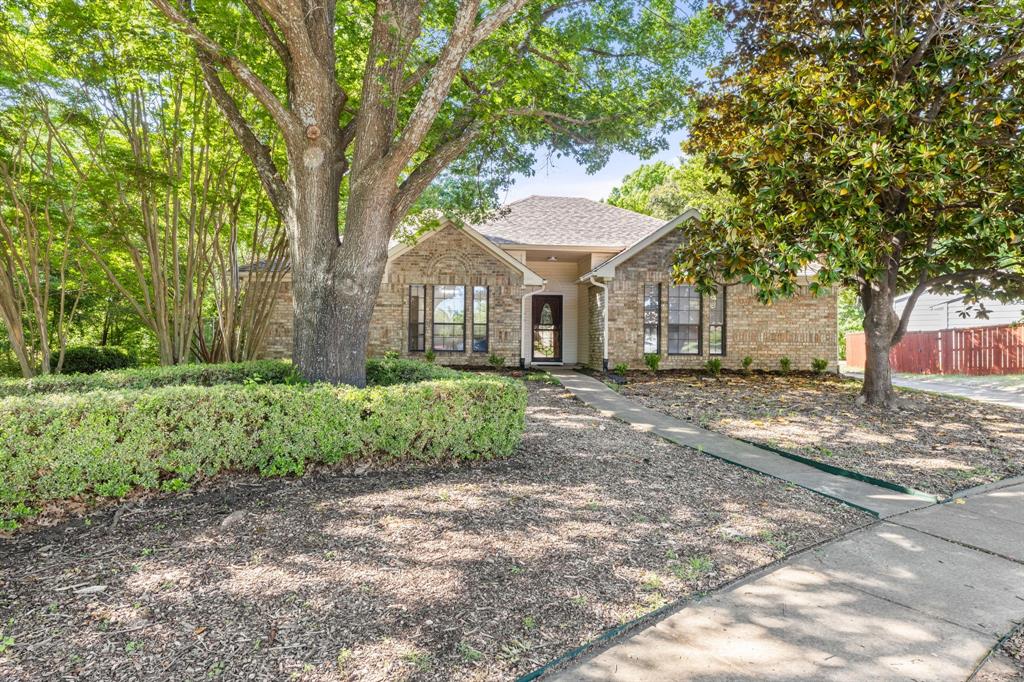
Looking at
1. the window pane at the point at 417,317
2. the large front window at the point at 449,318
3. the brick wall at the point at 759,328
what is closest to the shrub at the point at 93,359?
the window pane at the point at 417,317

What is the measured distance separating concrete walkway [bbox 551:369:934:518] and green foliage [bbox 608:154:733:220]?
3.67m

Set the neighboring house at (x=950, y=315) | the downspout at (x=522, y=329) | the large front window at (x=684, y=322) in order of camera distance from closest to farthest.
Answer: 1. the downspout at (x=522, y=329)
2. the large front window at (x=684, y=322)
3. the neighboring house at (x=950, y=315)

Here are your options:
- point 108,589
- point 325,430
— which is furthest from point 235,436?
point 108,589

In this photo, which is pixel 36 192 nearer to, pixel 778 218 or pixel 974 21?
pixel 778 218

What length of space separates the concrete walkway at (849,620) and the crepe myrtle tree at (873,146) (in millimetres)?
4245

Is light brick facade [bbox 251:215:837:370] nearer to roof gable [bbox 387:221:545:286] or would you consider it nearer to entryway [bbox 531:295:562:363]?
roof gable [bbox 387:221:545:286]

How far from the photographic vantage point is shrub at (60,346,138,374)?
12734 millimetres

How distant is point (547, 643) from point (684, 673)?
615 millimetres

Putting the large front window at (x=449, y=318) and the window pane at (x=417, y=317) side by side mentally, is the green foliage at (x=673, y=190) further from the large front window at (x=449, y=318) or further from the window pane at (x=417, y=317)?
the window pane at (x=417, y=317)

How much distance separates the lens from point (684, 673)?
7.92 ft

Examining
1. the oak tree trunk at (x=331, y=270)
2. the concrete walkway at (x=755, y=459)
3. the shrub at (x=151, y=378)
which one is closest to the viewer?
the concrete walkway at (x=755, y=459)

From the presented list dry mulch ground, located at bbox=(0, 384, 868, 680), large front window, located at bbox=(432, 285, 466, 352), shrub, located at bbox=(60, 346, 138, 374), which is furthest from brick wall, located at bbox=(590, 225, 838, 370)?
shrub, located at bbox=(60, 346, 138, 374)

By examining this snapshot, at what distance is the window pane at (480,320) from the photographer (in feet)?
51.9

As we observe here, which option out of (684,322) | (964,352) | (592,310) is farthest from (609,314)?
(964,352)
